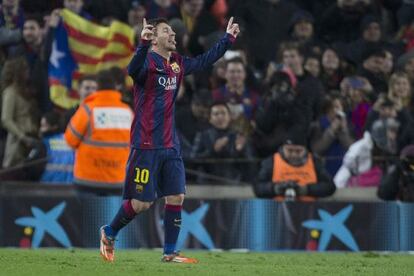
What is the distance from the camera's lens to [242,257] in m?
15.1

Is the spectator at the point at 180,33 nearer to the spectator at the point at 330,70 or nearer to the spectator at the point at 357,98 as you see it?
the spectator at the point at 330,70

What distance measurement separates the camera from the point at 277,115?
18.6 metres

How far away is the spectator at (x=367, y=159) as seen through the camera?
60.2ft

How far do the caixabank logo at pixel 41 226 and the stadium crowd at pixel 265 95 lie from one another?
83cm

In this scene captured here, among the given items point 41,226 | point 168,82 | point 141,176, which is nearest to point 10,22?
point 41,226

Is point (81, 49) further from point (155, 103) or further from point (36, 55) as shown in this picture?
point (155, 103)

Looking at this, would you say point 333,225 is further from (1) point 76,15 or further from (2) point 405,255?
(1) point 76,15

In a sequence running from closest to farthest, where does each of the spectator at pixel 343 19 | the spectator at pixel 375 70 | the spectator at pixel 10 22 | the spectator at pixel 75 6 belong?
the spectator at pixel 10 22, the spectator at pixel 75 6, the spectator at pixel 375 70, the spectator at pixel 343 19

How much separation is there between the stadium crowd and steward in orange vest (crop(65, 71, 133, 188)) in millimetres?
415

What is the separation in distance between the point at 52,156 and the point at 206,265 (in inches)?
241

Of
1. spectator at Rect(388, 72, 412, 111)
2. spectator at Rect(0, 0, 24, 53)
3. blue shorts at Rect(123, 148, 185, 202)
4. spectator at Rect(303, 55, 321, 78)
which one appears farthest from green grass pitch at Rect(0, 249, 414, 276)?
spectator at Rect(0, 0, 24, 53)

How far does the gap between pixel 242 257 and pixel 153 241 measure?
3002 millimetres

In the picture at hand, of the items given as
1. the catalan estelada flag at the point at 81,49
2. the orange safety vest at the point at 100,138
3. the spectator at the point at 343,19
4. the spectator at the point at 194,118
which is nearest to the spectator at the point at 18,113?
the catalan estelada flag at the point at 81,49

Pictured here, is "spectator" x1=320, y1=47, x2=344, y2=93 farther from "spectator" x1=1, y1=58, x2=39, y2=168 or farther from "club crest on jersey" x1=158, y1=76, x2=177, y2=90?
"club crest on jersey" x1=158, y1=76, x2=177, y2=90
